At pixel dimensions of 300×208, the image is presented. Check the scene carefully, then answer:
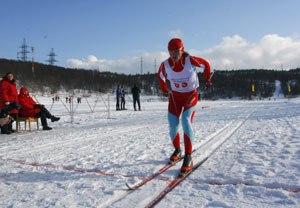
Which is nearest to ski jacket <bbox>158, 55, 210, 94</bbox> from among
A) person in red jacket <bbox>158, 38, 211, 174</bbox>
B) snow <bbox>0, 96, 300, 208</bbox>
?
person in red jacket <bbox>158, 38, 211, 174</bbox>

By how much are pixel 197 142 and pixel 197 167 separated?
213 centimetres

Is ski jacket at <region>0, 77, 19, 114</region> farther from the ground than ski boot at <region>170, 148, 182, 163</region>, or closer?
farther from the ground

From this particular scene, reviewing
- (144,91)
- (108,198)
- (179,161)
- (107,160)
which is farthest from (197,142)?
(144,91)

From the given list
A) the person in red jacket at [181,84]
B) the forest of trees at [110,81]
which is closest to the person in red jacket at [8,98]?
the person in red jacket at [181,84]

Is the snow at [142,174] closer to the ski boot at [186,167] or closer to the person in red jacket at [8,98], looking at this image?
the ski boot at [186,167]

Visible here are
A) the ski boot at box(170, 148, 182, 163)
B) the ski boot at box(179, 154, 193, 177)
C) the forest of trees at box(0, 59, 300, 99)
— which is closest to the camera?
the ski boot at box(179, 154, 193, 177)

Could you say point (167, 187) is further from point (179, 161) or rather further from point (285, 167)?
point (285, 167)

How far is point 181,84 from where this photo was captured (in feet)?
14.9

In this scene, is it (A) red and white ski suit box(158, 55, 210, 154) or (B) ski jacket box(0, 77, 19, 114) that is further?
(B) ski jacket box(0, 77, 19, 114)

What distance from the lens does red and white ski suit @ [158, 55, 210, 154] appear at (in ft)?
14.6

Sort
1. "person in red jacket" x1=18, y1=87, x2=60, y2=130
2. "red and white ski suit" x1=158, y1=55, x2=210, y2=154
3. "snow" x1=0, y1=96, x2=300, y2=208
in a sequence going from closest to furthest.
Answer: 1. "snow" x1=0, y1=96, x2=300, y2=208
2. "red and white ski suit" x1=158, y1=55, x2=210, y2=154
3. "person in red jacket" x1=18, y1=87, x2=60, y2=130

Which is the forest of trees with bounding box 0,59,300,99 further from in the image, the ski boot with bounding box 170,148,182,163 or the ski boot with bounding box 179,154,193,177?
the ski boot with bounding box 179,154,193,177

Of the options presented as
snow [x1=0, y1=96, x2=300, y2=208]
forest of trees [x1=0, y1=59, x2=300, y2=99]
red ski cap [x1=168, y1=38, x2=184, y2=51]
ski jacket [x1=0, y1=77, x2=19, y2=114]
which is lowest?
snow [x1=0, y1=96, x2=300, y2=208]

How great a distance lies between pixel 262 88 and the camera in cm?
15100
